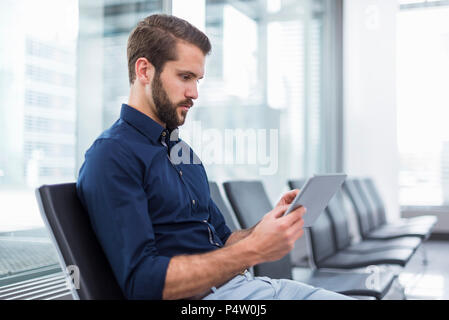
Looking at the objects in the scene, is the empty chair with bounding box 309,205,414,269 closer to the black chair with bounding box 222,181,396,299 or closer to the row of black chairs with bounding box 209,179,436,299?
the row of black chairs with bounding box 209,179,436,299

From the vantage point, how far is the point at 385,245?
3484mm

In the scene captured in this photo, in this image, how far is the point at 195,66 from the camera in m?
1.35

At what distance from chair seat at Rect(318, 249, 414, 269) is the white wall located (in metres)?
2.92

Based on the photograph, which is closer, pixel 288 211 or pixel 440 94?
pixel 288 211

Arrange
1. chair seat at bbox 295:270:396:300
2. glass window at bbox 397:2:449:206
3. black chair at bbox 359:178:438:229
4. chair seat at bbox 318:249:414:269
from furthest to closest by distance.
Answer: glass window at bbox 397:2:449:206 → black chair at bbox 359:178:438:229 → chair seat at bbox 318:249:414:269 → chair seat at bbox 295:270:396:300

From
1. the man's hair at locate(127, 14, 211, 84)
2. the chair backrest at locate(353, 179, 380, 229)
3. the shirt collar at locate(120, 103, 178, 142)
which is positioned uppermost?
the man's hair at locate(127, 14, 211, 84)

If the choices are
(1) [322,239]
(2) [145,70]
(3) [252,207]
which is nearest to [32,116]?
(2) [145,70]

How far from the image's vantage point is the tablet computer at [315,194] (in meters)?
1.18

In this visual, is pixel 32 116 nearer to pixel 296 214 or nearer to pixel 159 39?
pixel 159 39

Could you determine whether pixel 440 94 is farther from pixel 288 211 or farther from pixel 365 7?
pixel 288 211

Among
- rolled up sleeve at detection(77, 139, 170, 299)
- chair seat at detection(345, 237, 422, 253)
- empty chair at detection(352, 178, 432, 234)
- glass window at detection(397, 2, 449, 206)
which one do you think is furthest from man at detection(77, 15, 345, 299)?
glass window at detection(397, 2, 449, 206)

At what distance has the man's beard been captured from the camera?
1323 millimetres
